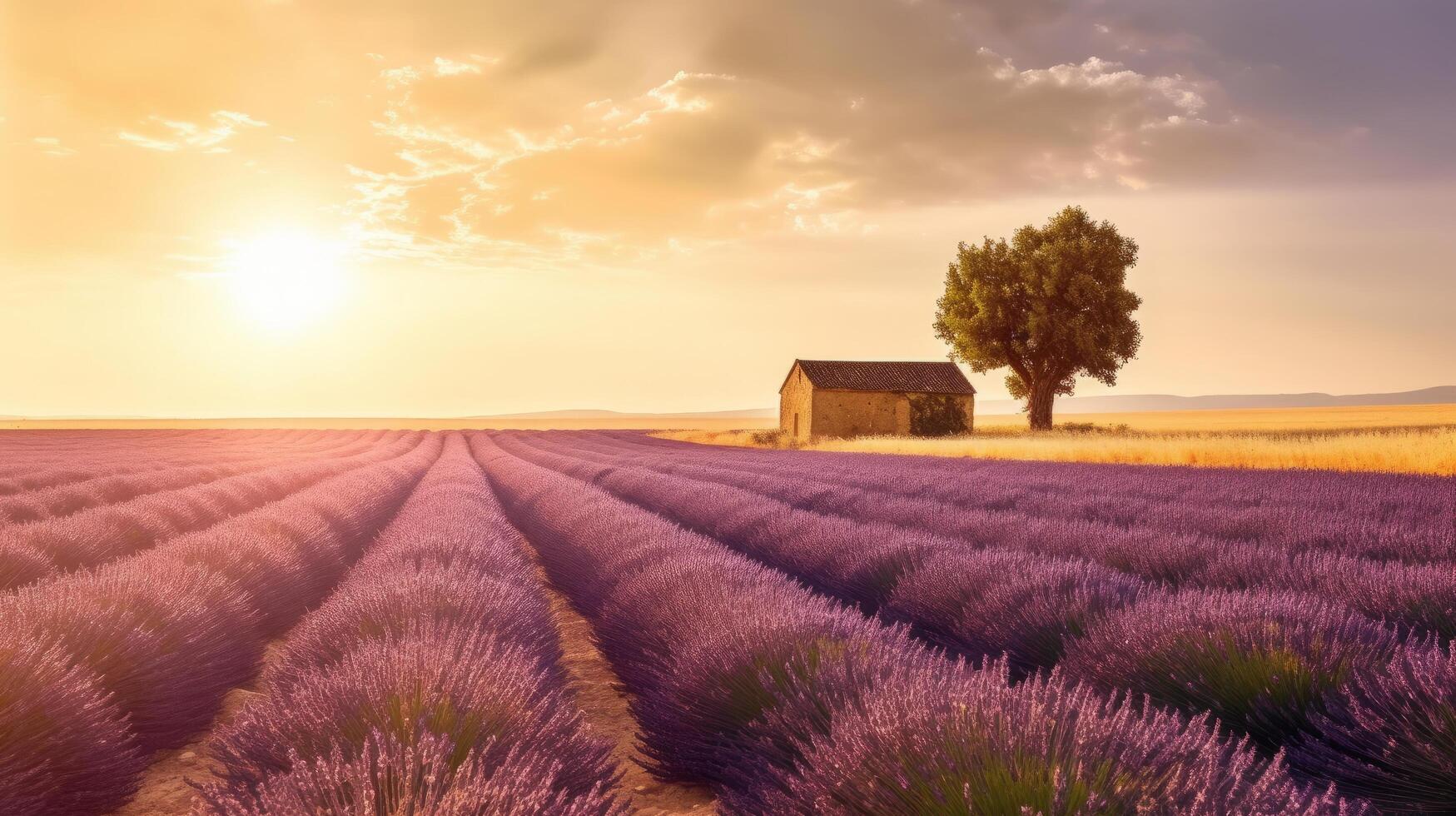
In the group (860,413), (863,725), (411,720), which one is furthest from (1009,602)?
(860,413)

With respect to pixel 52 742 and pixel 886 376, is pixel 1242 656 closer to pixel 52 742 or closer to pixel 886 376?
pixel 52 742

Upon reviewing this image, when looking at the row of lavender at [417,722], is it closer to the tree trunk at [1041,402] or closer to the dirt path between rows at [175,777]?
the dirt path between rows at [175,777]

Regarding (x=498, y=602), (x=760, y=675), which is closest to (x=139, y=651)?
(x=498, y=602)

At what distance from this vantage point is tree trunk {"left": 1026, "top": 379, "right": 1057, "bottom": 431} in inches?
1213

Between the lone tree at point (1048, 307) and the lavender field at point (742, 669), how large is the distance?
918 inches

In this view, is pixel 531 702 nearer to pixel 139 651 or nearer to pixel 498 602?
pixel 498 602

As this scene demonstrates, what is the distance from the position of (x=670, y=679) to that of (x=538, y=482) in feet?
30.5

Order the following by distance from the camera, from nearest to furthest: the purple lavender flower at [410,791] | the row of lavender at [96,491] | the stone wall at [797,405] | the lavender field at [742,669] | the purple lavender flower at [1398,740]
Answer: the purple lavender flower at [410,791]
the lavender field at [742,669]
the purple lavender flower at [1398,740]
the row of lavender at [96,491]
the stone wall at [797,405]

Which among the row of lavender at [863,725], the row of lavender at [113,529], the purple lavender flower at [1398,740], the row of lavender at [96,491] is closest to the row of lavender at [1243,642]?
the purple lavender flower at [1398,740]

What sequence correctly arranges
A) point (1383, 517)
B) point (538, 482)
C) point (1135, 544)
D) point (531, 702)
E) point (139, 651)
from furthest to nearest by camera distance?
point (538, 482) < point (1383, 517) < point (1135, 544) < point (139, 651) < point (531, 702)

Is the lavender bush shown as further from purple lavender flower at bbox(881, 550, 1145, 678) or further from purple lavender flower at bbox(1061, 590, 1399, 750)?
purple lavender flower at bbox(1061, 590, 1399, 750)

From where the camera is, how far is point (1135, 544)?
213 inches

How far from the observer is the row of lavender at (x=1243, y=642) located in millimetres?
2373

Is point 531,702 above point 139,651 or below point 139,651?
above
